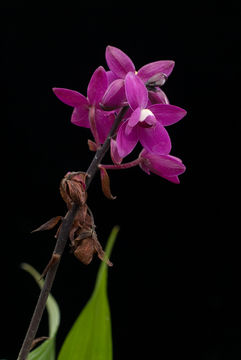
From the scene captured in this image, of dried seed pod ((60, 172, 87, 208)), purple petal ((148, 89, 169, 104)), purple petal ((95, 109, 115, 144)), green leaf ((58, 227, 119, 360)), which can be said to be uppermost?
purple petal ((148, 89, 169, 104))

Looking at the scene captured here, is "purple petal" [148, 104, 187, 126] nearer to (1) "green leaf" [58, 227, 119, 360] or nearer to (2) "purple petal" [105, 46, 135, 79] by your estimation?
(2) "purple petal" [105, 46, 135, 79]

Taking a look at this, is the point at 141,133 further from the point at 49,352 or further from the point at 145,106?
the point at 49,352

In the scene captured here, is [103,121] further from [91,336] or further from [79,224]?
[91,336]

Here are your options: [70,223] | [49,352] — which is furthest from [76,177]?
[49,352]

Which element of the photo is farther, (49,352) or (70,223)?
(49,352)

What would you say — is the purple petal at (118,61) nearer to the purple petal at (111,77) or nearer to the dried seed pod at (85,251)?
the purple petal at (111,77)

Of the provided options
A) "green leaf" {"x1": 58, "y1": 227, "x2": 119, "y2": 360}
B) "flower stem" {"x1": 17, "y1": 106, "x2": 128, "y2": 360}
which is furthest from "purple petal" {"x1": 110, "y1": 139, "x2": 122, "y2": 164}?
"green leaf" {"x1": 58, "y1": 227, "x2": 119, "y2": 360}
